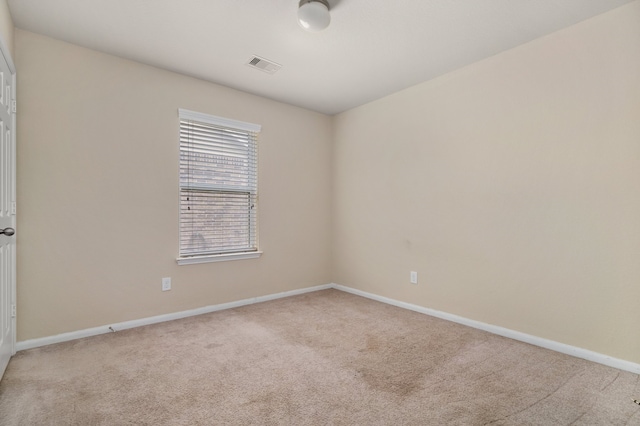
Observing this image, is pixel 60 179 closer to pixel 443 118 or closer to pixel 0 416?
pixel 0 416

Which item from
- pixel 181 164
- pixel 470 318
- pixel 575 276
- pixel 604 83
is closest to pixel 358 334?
pixel 470 318

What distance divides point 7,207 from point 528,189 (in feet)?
12.8

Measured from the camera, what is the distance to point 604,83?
87.0 inches

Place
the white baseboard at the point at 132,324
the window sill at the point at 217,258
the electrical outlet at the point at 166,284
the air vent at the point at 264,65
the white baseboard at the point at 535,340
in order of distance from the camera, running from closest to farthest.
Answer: the white baseboard at the point at 535,340, the white baseboard at the point at 132,324, the air vent at the point at 264,65, the electrical outlet at the point at 166,284, the window sill at the point at 217,258

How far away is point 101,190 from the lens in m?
2.72

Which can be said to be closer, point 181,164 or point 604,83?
point 604,83

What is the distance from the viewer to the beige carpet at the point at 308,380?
161cm

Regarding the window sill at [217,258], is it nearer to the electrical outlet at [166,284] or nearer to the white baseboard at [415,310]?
the electrical outlet at [166,284]

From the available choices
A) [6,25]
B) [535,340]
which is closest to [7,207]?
[6,25]

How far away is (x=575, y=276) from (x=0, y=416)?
3.67 m

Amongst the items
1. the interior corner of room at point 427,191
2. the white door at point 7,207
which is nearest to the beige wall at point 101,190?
the interior corner of room at point 427,191

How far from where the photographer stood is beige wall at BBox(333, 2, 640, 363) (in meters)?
2.15

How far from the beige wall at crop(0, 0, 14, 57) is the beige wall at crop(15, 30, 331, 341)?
0.14 meters

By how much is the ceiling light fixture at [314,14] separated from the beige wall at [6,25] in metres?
1.88
